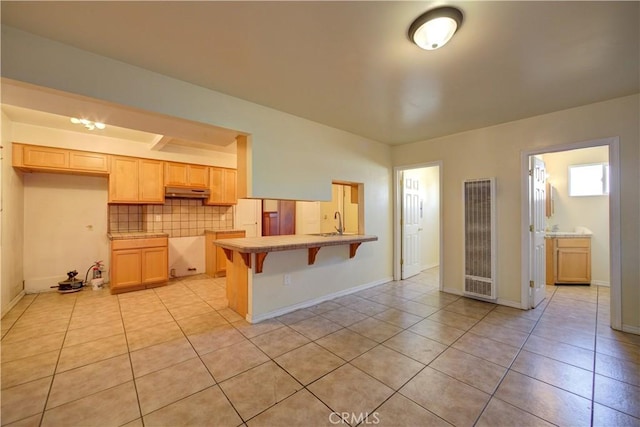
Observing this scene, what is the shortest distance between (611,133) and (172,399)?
4797 millimetres

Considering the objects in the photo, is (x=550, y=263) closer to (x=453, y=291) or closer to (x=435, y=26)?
(x=453, y=291)

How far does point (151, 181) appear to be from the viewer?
14.6 feet

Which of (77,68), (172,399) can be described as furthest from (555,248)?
(77,68)

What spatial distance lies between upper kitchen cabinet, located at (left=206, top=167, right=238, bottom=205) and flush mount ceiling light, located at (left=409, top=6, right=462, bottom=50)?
4140mm

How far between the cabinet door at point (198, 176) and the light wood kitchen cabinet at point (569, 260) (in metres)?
6.54

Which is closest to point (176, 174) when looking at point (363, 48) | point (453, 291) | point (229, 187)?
point (229, 187)

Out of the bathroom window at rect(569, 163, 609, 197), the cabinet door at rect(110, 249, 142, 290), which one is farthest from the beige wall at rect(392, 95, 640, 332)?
the cabinet door at rect(110, 249, 142, 290)

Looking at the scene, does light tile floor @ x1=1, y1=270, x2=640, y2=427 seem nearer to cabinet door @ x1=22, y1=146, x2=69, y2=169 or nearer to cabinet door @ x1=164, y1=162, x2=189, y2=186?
cabinet door @ x1=22, y1=146, x2=69, y2=169

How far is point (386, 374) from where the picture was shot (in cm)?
197

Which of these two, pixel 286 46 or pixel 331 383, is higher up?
pixel 286 46

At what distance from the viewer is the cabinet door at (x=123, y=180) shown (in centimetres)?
413

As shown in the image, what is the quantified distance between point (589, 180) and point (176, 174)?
7.56 m

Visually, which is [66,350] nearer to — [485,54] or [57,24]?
[57,24]

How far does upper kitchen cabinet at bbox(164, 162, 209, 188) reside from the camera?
4629mm
